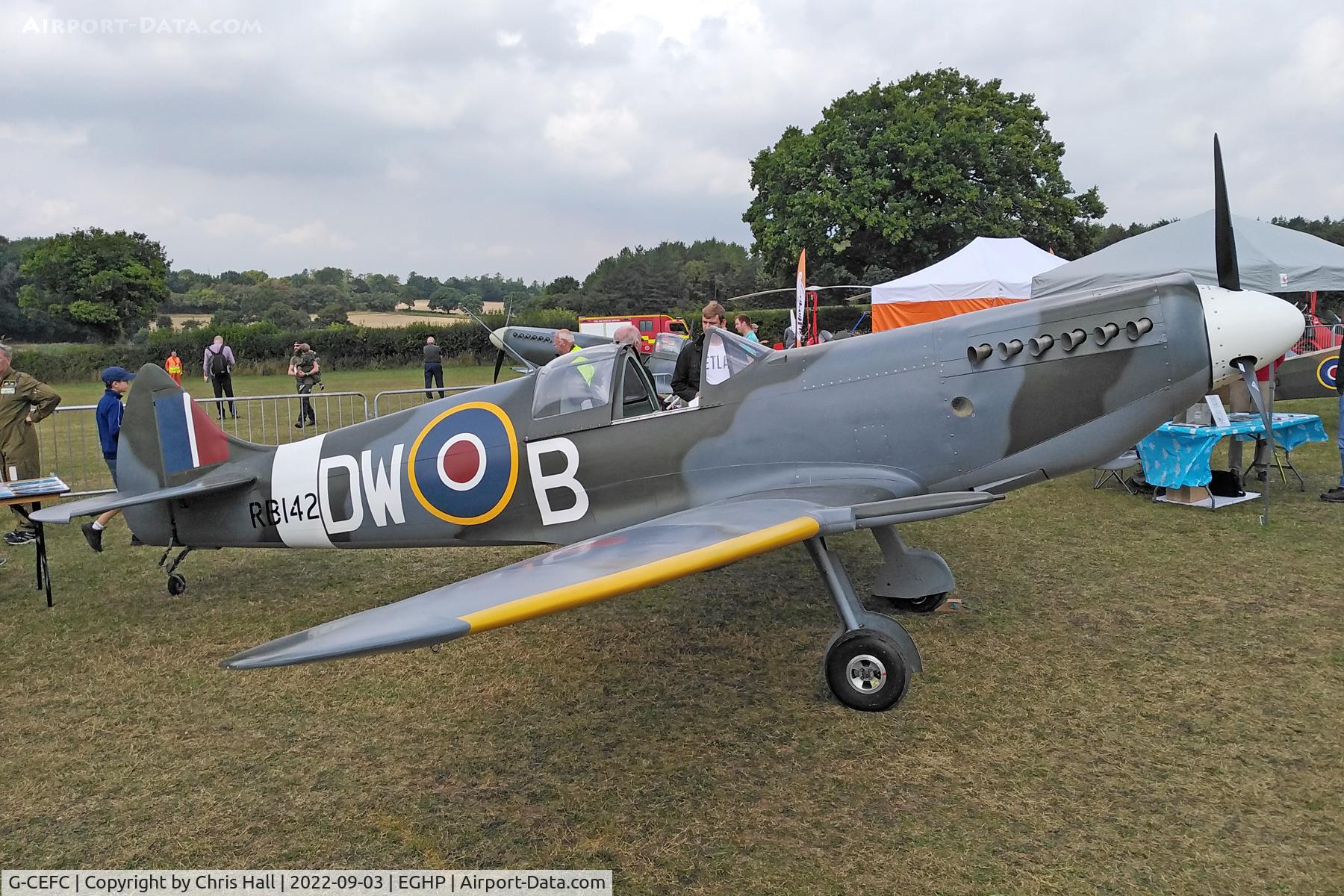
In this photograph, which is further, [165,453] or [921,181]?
[921,181]

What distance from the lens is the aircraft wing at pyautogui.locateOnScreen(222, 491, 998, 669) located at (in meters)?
2.56

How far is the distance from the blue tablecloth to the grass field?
5.31 feet

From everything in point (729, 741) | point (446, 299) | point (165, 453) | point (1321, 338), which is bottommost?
point (729, 741)

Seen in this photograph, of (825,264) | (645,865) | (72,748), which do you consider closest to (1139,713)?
(645,865)

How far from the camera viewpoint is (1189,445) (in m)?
7.59

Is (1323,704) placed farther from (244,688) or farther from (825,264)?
(825,264)

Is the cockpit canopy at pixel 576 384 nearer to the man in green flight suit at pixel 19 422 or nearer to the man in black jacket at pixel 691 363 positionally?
the man in black jacket at pixel 691 363

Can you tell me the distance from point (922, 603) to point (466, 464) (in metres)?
2.94

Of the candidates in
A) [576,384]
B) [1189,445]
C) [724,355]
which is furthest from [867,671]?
[1189,445]

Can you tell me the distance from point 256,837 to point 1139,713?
379 centimetres

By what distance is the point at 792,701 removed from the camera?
411 cm

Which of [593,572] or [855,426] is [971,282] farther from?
[593,572]

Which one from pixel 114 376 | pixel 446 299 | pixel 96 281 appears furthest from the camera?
pixel 96 281

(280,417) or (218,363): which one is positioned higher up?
(218,363)
